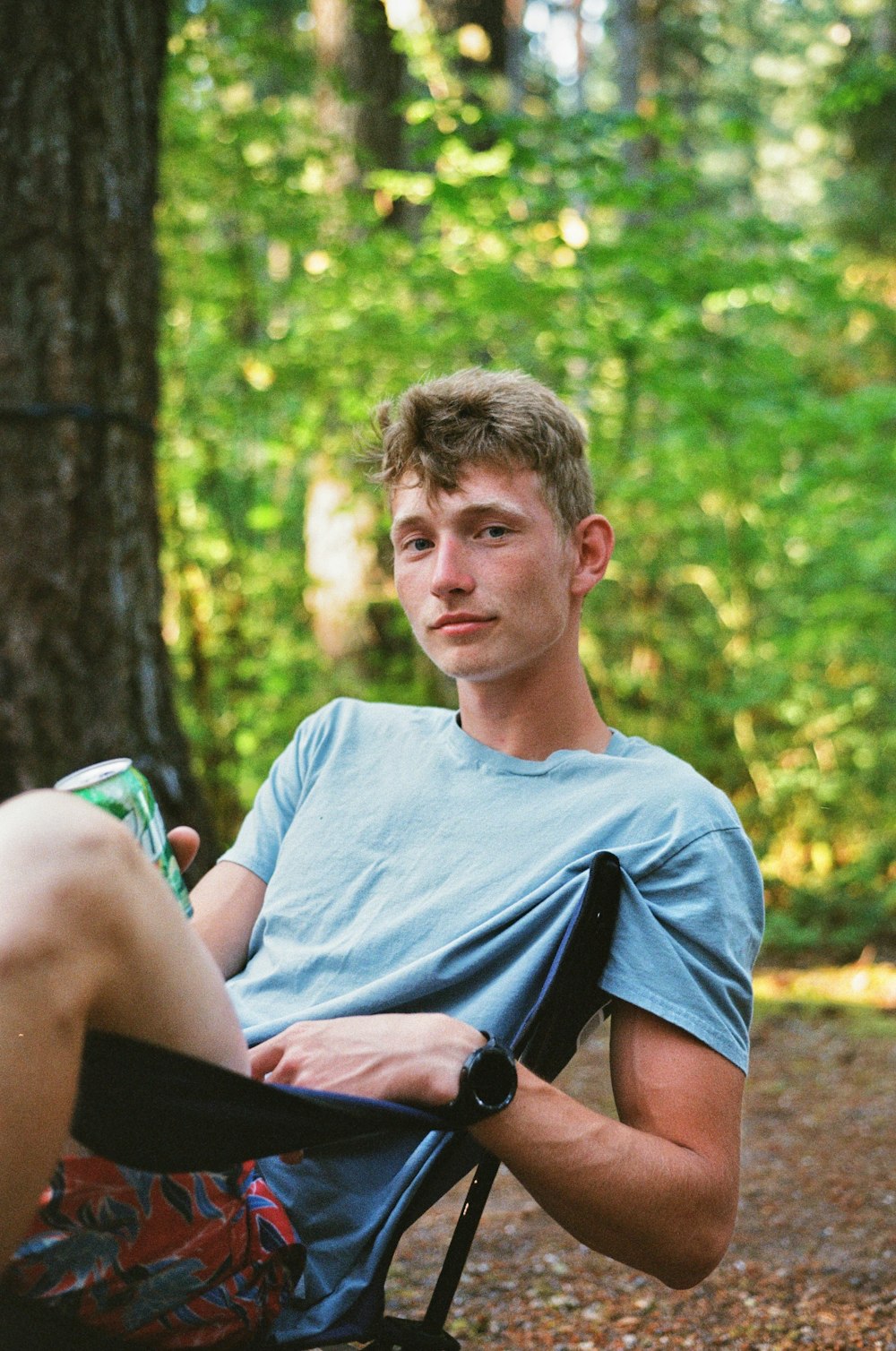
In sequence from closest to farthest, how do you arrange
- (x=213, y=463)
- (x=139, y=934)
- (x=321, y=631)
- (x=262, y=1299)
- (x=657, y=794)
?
1. (x=139, y=934)
2. (x=262, y=1299)
3. (x=657, y=794)
4. (x=213, y=463)
5. (x=321, y=631)

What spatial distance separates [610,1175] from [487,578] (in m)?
0.86

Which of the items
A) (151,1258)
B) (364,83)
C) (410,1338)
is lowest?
(410,1338)

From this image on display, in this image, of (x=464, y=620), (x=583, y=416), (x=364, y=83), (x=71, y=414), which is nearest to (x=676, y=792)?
(x=464, y=620)

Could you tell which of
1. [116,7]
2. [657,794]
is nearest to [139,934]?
[657,794]

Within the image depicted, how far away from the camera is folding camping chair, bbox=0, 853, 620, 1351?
1282 millimetres

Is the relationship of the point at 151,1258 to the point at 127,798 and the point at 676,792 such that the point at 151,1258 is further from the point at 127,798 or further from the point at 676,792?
the point at 676,792

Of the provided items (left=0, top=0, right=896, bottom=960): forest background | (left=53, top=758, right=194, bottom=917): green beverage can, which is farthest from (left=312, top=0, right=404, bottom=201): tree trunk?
(left=53, top=758, right=194, bottom=917): green beverage can

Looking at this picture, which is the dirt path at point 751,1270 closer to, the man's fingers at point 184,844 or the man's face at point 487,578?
the man's fingers at point 184,844

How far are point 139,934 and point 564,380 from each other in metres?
5.14

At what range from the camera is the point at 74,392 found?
358 cm

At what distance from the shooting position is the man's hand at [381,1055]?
4.77ft

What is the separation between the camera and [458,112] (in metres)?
5.16

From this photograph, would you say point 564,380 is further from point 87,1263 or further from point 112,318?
point 87,1263

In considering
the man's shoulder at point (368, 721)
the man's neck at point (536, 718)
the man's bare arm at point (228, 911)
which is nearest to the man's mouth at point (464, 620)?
the man's neck at point (536, 718)
